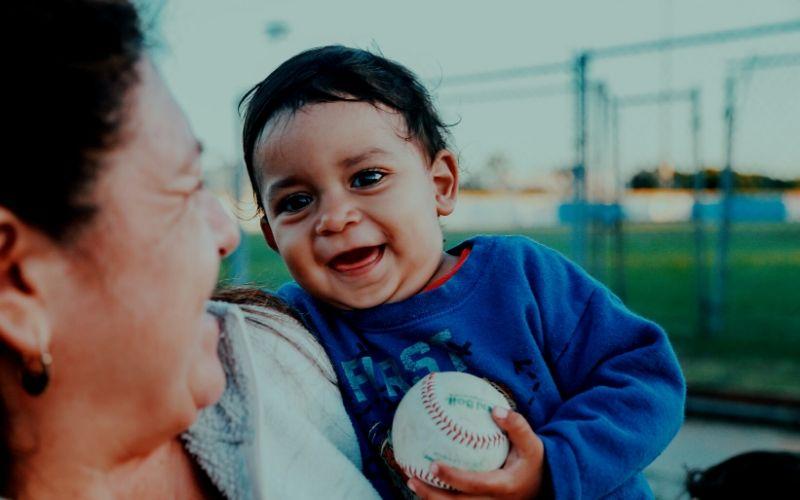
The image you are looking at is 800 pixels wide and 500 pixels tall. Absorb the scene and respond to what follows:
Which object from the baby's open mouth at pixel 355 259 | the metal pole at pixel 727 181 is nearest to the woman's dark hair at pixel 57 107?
the baby's open mouth at pixel 355 259

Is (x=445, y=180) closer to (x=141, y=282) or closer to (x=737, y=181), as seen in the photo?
(x=141, y=282)

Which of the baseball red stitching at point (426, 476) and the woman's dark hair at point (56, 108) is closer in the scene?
the woman's dark hair at point (56, 108)

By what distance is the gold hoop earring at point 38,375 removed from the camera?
0.97 meters

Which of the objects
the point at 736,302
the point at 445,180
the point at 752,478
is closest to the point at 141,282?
the point at 445,180

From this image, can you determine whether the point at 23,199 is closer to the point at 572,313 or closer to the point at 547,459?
the point at 547,459

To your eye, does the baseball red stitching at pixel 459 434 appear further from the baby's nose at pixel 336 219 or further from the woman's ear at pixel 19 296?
the woman's ear at pixel 19 296

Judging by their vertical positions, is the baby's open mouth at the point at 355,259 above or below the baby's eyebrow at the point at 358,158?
below

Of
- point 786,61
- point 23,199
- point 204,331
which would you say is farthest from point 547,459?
point 786,61

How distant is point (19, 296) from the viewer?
3.01 feet

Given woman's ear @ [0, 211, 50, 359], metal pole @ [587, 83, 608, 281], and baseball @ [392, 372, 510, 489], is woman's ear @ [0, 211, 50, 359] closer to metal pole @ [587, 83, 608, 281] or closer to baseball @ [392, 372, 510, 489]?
baseball @ [392, 372, 510, 489]

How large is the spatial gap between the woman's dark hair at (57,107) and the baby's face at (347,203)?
0.70 meters

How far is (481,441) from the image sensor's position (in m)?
1.36

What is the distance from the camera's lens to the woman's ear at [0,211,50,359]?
888mm

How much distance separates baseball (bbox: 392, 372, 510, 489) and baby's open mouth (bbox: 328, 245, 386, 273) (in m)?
0.36
